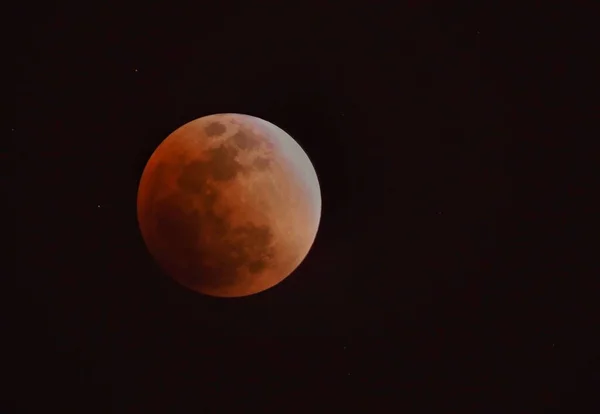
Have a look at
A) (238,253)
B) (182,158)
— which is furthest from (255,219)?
(182,158)

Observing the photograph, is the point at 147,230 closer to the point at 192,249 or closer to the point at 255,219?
the point at 192,249

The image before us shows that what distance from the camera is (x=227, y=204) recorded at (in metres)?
1.98

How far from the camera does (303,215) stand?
2.11 metres

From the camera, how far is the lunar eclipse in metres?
1.99

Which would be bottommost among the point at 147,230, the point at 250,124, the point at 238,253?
the point at 238,253

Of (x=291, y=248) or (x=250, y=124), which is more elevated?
(x=250, y=124)

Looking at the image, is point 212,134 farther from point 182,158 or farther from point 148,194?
point 148,194

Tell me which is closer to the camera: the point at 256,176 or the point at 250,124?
the point at 256,176

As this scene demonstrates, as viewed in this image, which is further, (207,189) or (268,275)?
(268,275)

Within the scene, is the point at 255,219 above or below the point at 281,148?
below

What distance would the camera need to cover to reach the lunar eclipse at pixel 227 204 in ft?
6.54

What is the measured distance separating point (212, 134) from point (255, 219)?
264 millimetres

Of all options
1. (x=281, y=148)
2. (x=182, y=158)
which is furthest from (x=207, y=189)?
(x=281, y=148)

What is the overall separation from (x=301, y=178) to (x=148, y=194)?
0.42 m
